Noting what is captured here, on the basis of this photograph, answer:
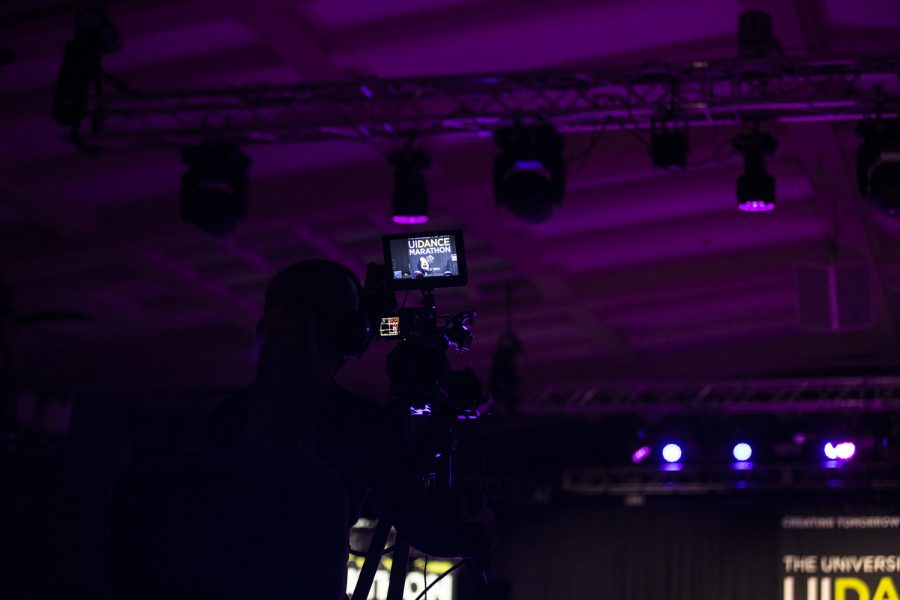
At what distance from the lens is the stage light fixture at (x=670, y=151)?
5.24 m

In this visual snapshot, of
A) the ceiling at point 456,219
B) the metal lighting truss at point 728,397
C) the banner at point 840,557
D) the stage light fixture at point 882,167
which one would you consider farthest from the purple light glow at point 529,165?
the banner at point 840,557

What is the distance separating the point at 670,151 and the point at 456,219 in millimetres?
2581

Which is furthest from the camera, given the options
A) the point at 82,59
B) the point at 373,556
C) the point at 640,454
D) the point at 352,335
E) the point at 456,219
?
the point at 640,454

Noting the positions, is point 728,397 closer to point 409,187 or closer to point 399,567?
point 409,187

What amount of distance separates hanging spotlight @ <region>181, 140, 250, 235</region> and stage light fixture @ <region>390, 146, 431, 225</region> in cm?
73

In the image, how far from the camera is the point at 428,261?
2.31 meters

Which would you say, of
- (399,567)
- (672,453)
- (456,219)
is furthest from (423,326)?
(672,453)

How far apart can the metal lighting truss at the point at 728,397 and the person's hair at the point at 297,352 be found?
8674mm

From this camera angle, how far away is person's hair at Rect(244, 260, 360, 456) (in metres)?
1.75

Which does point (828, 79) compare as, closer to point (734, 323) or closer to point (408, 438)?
point (408, 438)

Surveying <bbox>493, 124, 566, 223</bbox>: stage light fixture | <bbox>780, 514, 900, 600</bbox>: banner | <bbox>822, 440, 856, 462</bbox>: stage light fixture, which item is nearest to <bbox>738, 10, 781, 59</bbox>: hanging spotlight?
<bbox>493, 124, 566, 223</bbox>: stage light fixture

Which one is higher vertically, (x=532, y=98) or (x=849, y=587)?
(x=532, y=98)

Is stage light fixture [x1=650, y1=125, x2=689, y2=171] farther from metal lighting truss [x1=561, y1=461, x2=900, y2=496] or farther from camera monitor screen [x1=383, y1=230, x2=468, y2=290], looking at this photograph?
metal lighting truss [x1=561, y1=461, x2=900, y2=496]

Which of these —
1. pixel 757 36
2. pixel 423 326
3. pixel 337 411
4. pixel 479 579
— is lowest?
pixel 479 579
